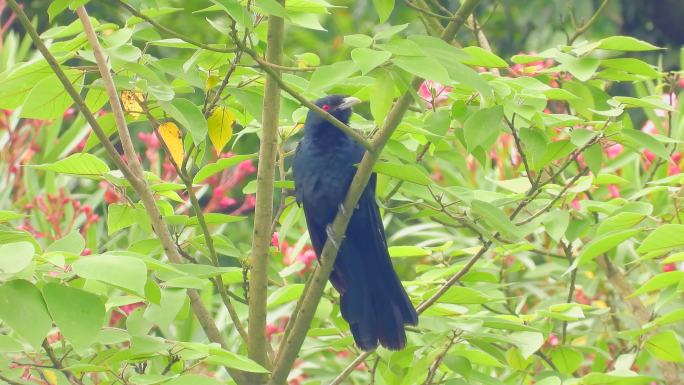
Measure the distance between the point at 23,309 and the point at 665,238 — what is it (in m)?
1.12

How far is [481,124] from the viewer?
1.90 meters

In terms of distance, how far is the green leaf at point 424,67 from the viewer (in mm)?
1358

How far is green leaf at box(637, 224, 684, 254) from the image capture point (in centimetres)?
188

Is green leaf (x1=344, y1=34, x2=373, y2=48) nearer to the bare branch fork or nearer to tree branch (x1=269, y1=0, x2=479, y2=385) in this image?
tree branch (x1=269, y1=0, x2=479, y2=385)

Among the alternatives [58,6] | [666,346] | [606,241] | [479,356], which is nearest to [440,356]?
[479,356]

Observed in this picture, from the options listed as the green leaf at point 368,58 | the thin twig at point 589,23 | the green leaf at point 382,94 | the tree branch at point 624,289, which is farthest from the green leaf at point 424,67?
the tree branch at point 624,289

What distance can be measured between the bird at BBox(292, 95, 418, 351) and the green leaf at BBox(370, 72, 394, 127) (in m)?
0.71

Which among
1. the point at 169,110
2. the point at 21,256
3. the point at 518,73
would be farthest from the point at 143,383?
the point at 518,73

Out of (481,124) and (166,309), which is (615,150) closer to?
(481,124)

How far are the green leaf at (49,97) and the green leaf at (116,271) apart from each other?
2.08 feet

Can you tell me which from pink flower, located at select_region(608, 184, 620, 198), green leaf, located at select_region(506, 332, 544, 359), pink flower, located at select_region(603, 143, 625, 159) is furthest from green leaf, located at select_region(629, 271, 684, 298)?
pink flower, located at select_region(603, 143, 625, 159)

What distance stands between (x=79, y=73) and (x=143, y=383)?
0.66 m

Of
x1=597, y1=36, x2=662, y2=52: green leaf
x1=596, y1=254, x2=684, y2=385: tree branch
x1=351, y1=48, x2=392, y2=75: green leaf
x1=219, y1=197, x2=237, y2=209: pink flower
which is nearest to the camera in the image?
x1=351, y1=48, x2=392, y2=75: green leaf

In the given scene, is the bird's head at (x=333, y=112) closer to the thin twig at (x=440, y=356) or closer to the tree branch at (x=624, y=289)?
the tree branch at (x=624, y=289)
